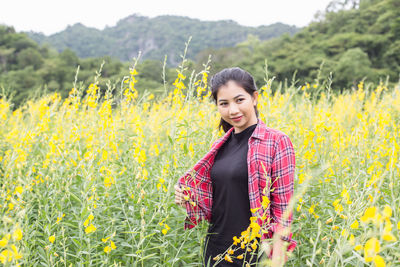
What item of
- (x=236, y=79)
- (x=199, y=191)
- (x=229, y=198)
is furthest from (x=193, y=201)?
(x=236, y=79)

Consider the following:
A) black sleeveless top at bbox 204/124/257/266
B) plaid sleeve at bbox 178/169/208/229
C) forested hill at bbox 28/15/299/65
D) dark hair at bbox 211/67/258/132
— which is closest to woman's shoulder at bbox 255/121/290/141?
black sleeveless top at bbox 204/124/257/266

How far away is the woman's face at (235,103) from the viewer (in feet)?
5.69

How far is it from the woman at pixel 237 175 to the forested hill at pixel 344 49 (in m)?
10.9

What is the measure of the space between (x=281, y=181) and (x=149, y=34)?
63.6 meters

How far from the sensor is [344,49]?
824 inches

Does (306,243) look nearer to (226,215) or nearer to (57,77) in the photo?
(226,215)

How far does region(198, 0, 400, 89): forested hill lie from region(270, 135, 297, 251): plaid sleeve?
11.1 meters

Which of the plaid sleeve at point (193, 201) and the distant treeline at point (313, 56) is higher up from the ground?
→ the distant treeline at point (313, 56)

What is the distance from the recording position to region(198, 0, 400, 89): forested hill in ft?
51.1

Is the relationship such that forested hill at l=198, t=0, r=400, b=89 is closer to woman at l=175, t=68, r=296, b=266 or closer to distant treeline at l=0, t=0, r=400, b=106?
distant treeline at l=0, t=0, r=400, b=106

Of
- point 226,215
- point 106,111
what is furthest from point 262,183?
point 106,111

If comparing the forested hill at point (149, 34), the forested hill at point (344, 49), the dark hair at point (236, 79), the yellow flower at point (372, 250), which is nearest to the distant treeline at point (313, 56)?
the forested hill at point (344, 49)

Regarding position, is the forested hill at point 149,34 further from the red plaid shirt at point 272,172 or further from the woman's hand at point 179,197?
the red plaid shirt at point 272,172

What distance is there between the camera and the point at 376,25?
2217 cm
